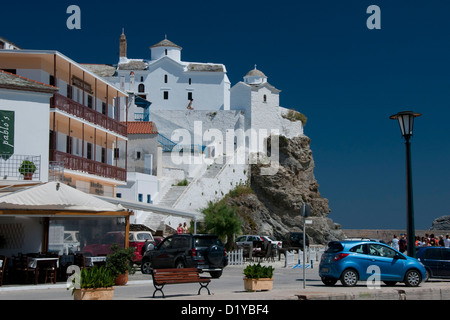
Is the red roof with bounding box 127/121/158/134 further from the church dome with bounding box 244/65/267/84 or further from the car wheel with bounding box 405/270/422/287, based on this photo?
the car wheel with bounding box 405/270/422/287

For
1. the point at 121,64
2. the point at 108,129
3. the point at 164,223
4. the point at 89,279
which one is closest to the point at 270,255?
the point at 164,223

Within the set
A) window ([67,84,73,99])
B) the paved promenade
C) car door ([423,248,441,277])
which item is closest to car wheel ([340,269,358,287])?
the paved promenade

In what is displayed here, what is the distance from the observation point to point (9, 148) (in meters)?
→ 28.1

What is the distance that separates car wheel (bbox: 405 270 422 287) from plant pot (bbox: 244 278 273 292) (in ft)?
17.8

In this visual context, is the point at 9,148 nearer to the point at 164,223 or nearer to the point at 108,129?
the point at 108,129

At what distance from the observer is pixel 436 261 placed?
23.7 meters

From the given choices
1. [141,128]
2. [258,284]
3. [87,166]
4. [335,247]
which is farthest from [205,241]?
[141,128]

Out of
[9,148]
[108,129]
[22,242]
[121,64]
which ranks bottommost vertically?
[22,242]

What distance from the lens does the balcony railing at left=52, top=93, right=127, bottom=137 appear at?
34.0 m

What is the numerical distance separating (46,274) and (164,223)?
22.7 metres

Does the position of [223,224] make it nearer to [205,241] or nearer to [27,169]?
[27,169]

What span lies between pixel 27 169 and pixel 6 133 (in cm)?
187

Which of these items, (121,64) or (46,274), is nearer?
(46,274)
